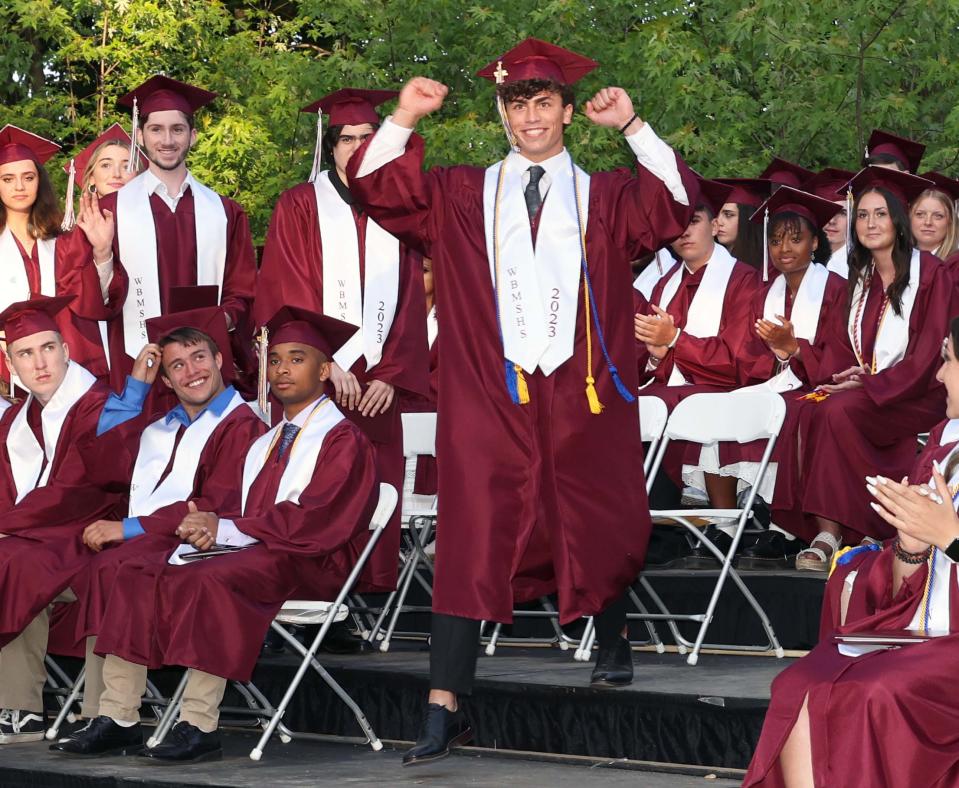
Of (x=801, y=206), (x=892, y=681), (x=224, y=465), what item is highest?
(x=801, y=206)

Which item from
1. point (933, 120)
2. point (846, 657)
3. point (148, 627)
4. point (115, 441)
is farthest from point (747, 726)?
point (933, 120)

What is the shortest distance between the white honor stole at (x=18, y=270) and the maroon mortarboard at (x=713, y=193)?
3.38 meters

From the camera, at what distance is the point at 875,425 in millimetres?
7129

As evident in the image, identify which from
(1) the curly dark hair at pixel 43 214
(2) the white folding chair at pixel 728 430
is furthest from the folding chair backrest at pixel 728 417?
(1) the curly dark hair at pixel 43 214

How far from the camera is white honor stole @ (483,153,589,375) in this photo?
546cm

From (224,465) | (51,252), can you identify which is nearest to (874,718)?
(224,465)

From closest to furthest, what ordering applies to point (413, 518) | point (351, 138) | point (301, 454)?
1. point (301, 454)
2. point (413, 518)
3. point (351, 138)

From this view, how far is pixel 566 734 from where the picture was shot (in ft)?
18.4

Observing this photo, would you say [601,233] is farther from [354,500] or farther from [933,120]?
[933,120]

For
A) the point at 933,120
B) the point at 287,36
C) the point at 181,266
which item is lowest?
the point at 181,266

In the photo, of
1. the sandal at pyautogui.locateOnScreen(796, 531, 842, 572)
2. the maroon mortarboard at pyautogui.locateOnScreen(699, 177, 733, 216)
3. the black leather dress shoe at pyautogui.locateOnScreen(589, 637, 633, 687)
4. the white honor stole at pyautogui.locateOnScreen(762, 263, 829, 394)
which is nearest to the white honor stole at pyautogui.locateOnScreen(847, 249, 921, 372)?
the white honor stole at pyautogui.locateOnScreen(762, 263, 829, 394)

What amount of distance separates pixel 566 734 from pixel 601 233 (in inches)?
67.0

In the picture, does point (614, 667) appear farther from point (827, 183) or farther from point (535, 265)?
point (827, 183)

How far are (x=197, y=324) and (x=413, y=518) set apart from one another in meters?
1.20
